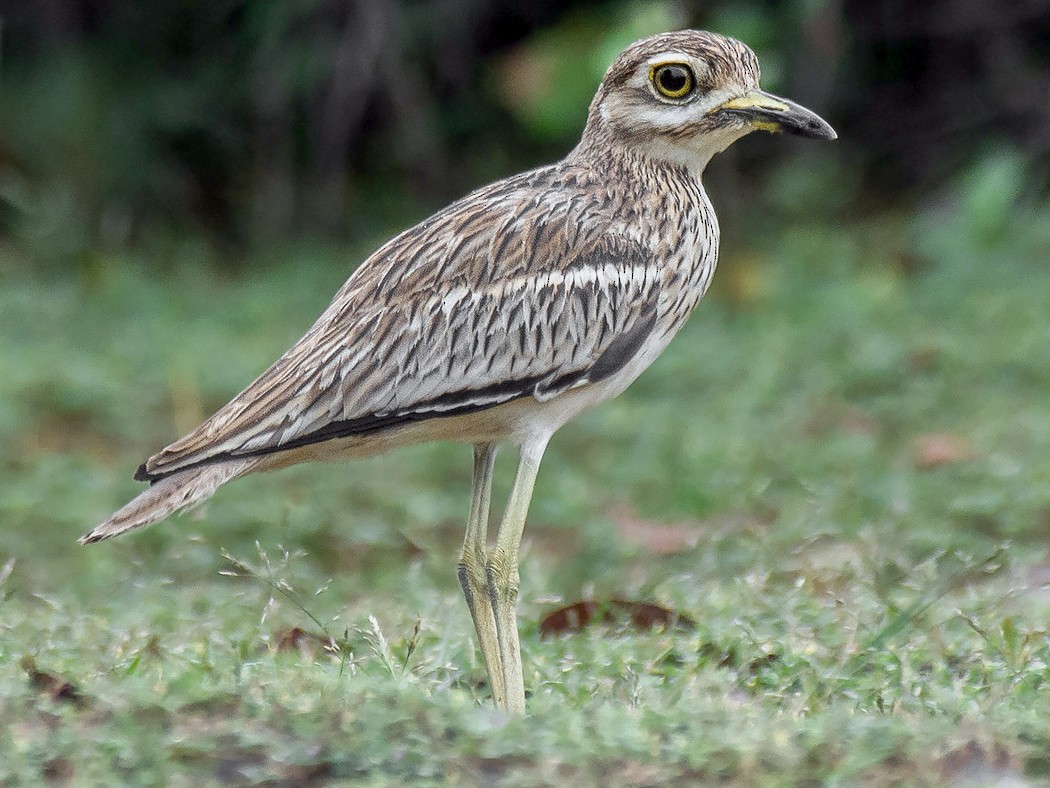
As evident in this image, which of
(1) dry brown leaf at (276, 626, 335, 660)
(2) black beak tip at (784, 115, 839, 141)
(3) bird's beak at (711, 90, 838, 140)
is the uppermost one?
(3) bird's beak at (711, 90, 838, 140)

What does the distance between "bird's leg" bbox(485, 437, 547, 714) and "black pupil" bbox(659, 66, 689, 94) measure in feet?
3.34

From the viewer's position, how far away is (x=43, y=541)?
6.29 meters

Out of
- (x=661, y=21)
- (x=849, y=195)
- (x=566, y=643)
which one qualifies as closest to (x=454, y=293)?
(x=566, y=643)

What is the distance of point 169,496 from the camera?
4.09 meters

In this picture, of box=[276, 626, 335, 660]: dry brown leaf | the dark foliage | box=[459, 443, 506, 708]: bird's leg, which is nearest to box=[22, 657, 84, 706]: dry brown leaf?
box=[276, 626, 335, 660]: dry brown leaf

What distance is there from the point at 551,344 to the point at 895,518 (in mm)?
2031

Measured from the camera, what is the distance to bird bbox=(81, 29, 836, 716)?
13.7 feet

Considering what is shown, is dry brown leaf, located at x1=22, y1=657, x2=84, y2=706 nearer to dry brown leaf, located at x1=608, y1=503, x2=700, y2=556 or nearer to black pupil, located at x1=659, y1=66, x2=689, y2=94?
black pupil, located at x1=659, y1=66, x2=689, y2=94

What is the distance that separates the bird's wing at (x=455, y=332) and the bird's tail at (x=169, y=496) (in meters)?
0.03

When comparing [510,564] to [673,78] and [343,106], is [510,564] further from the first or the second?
[343,106]

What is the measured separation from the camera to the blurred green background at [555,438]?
3.42 m

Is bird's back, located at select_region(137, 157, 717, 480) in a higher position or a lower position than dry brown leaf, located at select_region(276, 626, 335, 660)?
higher

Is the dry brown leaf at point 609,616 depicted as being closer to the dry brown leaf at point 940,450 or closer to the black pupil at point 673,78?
the black pupil at point 673,78

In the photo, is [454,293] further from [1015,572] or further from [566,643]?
[1015,572]
